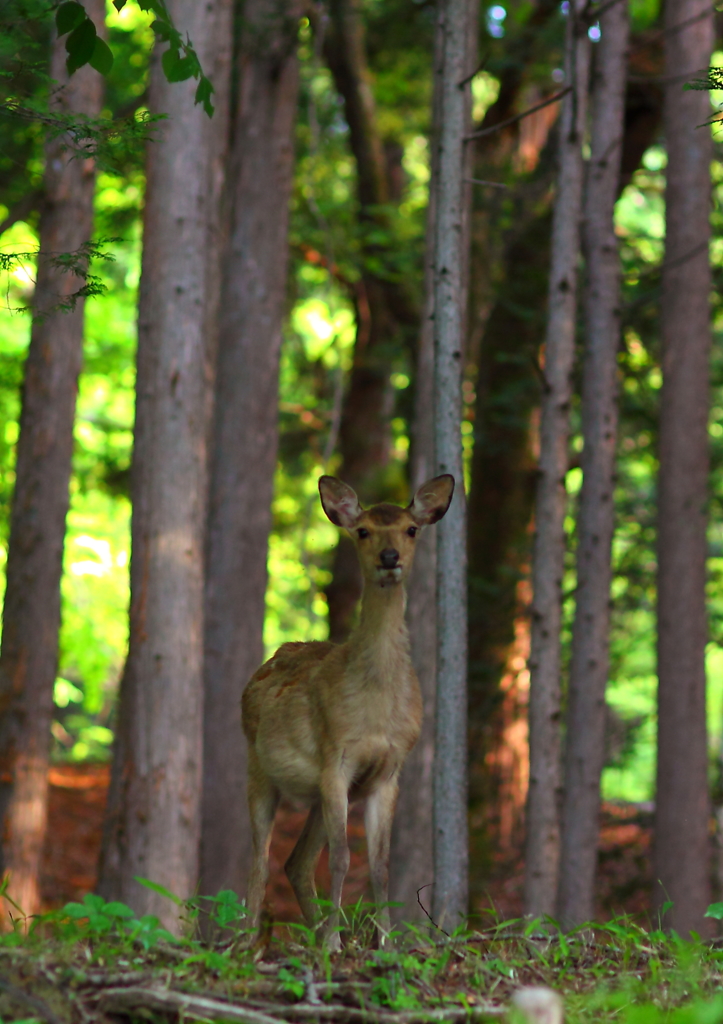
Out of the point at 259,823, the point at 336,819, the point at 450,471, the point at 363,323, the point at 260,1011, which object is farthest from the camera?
the point at 363,323

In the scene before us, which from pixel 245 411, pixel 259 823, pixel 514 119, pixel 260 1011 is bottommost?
pixel 260 1011

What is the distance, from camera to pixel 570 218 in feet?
28.2

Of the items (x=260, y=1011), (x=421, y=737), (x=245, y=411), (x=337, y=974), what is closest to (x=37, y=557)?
(x=245, y=411)

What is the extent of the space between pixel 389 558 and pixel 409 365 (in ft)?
38.7

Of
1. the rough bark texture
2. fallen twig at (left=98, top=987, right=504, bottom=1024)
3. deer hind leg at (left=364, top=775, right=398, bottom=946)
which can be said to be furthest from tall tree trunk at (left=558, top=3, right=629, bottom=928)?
fallen twig at (left=98, top=987, right=504, bottom=1024)

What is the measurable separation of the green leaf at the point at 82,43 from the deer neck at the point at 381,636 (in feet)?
8.03

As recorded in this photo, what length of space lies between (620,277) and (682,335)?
1146 mm

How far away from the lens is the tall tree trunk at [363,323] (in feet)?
50.0

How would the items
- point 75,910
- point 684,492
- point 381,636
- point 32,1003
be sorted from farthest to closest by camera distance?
1. point 684,492
2. point 381,636
3. point 75,910
4. point 32,1003

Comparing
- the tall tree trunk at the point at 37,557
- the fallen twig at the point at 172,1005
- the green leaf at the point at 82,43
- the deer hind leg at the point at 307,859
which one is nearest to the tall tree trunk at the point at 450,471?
the deer hind leg at the point at 307,859

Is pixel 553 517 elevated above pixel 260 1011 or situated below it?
above

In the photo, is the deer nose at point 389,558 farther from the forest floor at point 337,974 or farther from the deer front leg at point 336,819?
the forest floor at point 337,974

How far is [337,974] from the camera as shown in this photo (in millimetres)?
4070

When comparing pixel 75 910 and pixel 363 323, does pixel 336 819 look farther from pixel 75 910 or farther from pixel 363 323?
pixel 363 323
